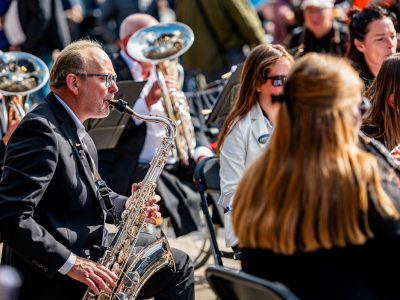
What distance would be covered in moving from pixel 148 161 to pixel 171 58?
749 millimetres

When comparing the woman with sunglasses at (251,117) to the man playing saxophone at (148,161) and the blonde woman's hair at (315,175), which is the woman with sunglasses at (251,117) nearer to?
the man playing saxophone at (148,161)

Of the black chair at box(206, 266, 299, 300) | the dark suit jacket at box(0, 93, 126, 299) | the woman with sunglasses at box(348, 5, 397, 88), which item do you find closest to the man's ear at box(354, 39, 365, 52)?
the woman with sunglasses at box(348, 5, 397, 88)

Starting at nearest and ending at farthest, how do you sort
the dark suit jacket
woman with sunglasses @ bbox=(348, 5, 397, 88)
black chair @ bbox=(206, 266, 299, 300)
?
black chair @ bbox=(206, 266, 299, 300) < the dark suit jacket < woman with sunglasses @ bbox=(348, 5, 397, 88)

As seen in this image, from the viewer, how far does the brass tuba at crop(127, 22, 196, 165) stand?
5.52 meters

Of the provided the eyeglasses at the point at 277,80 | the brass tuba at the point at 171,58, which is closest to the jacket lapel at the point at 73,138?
the eyeglasses at the point at 277,80

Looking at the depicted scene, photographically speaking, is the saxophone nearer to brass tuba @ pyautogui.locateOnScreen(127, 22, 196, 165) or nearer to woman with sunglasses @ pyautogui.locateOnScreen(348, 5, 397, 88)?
brass tuba @ pyautogui.locateOnScreen(127, 22, 196, 165)

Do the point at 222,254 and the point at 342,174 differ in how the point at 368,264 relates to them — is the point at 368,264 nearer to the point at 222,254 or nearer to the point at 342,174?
the point at 342,174

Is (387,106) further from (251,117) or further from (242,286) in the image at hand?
(242,286)

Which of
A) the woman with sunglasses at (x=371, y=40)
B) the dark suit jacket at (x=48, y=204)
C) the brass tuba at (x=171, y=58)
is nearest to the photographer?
the dark suit jacket at (x=48, y=204)

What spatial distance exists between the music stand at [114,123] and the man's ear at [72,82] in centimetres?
110

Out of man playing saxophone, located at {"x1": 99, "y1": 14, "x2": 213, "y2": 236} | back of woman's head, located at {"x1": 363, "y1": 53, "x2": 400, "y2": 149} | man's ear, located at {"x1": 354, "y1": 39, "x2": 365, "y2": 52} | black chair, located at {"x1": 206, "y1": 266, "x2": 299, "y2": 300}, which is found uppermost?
black chair, located at {"x1": 206, "y1": 266, "x2": 299, "y2": 300}

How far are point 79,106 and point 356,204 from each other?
67.9 inches

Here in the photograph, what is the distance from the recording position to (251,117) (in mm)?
4016

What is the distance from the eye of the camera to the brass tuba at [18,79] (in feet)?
17.1
